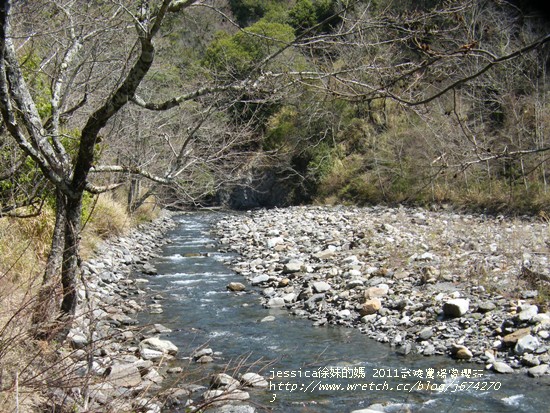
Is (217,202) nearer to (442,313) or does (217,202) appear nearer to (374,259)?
(374,259)

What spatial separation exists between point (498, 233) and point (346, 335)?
594 cm

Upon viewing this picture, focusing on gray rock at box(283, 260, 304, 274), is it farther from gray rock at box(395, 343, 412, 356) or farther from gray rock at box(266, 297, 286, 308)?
gray rock at box(395, 343, 412, 356)

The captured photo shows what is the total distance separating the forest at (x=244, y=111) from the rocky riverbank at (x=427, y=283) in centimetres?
153

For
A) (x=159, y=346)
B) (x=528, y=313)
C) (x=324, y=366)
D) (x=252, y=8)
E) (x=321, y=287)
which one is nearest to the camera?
(x=324, y=366)

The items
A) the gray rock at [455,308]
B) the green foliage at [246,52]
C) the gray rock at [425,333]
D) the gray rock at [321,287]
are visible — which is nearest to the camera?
the green foliage at [246,52]

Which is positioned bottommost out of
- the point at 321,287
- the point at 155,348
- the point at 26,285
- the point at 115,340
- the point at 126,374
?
the point at 321,287

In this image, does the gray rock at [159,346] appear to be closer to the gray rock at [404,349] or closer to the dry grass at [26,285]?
the dry grass at [26,285]

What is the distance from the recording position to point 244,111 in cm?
610

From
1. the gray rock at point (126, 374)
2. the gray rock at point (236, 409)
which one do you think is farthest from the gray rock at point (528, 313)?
the gray rock at point (126, 374)

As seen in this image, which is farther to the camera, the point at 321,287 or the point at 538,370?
the point at 321,287

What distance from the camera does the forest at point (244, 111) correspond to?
3.21 m

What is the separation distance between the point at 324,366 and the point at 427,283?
9.02ft

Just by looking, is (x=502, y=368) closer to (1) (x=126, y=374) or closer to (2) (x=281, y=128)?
(1) (x=126, y=374)

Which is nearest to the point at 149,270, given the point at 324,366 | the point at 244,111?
the point at 244,111
